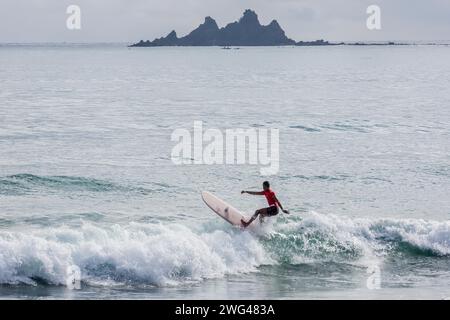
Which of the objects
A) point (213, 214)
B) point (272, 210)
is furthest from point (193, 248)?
point (213, 214)

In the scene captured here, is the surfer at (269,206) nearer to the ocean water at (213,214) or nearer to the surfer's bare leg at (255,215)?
the surfer's bare leg at (255,215)

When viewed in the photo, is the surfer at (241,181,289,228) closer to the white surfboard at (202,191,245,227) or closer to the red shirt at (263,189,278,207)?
the red shirt at (263,189,278,207)

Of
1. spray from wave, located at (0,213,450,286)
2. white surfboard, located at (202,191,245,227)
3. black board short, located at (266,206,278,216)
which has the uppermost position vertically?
black board short, located at (266,206,278,216)

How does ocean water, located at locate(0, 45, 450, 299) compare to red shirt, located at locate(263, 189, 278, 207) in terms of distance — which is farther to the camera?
red shirt, located at locate(263, 189, 278, 207)

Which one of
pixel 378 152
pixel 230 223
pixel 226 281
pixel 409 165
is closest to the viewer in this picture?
pixel 226 281

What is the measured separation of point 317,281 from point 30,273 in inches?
305

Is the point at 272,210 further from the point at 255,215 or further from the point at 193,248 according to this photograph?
the point at 193,248

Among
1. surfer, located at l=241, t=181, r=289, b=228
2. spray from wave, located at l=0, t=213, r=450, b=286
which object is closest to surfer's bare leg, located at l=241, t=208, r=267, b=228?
surfer, located at l=241, t=181, r=289, b=228

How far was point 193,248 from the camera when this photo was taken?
827 inches

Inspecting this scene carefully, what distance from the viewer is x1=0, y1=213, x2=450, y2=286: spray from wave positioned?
19.5m

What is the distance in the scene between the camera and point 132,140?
42156 mm

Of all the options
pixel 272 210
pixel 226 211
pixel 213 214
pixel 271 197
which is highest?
pixel 271 197
